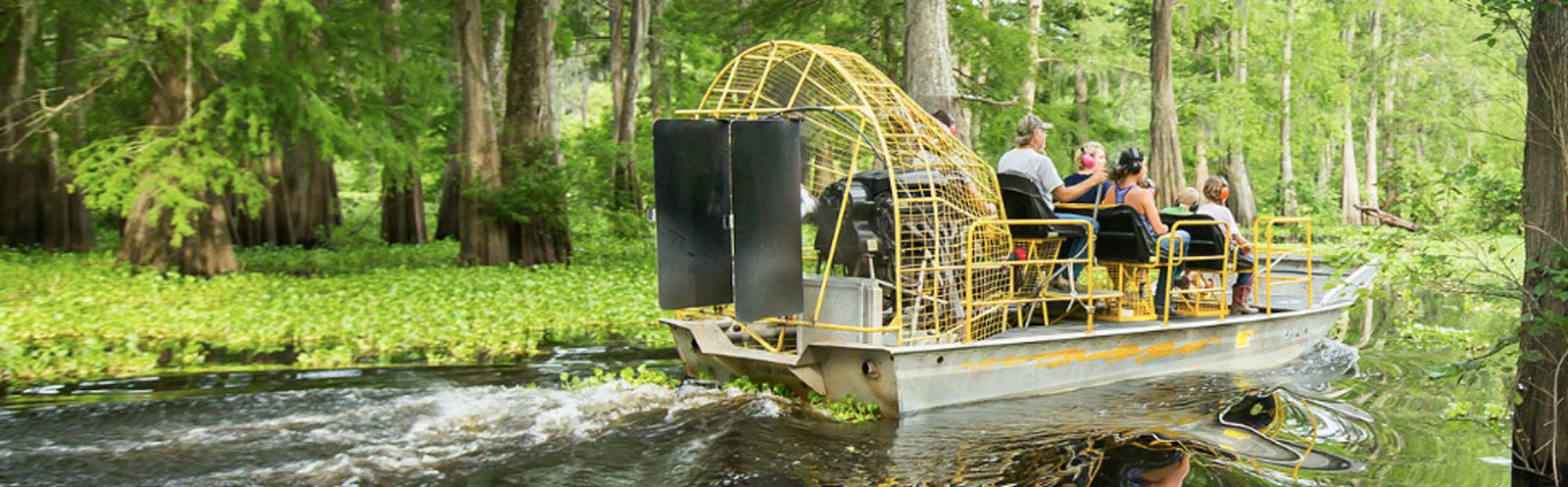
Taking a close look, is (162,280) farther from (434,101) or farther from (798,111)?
(798,111)

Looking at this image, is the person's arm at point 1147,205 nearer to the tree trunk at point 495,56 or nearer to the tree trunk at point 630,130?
the tree trunk at point 630,130

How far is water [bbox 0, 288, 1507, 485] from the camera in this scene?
7.18 meters

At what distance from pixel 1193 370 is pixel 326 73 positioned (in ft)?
41.4

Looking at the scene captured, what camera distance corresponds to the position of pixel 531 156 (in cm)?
1947

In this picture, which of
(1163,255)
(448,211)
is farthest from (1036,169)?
(448,211)

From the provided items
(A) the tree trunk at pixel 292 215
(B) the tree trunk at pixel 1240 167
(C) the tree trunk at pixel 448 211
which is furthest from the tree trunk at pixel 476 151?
(B) the tree trunk at pixel 1240 167

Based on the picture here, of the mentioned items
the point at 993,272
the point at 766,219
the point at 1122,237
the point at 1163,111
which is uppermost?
the point at 1163,111

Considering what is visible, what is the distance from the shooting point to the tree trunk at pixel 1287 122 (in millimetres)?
37250

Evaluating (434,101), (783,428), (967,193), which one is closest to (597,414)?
(783,428)

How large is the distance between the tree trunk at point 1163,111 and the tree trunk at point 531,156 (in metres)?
13.3

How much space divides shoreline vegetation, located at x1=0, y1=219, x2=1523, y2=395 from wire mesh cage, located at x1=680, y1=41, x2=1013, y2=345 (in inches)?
109

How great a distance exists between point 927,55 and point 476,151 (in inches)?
321

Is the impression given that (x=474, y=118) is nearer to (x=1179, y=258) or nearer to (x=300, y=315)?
(x=300, y=315)

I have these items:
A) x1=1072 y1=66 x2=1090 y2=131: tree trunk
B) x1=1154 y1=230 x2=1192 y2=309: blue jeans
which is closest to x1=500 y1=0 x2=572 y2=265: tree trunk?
x1=1154 y1=230 x2=1192 y2=309: blue jeans
